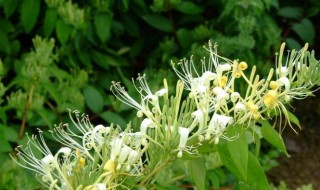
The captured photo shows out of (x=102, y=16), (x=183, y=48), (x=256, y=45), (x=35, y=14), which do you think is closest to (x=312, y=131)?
(x=256, y=45)

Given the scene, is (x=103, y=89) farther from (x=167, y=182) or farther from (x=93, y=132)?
(x=93, y=132)

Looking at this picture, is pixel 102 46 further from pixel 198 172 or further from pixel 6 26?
pixel 198 172

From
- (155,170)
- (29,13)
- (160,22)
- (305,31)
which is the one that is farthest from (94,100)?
(155,170)

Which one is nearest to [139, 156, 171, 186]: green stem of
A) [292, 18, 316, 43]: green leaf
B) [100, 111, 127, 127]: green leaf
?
[100, 111, 127, 127]: green leaf

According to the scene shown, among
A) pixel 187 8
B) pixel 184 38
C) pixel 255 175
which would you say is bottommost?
pixel 184 38

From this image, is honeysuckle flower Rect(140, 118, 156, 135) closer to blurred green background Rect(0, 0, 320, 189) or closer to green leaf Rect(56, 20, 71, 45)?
blurred green background Rect(0, 0, 320, 189)

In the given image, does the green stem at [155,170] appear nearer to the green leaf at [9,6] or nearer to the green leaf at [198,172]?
the green leaf at [198,172]

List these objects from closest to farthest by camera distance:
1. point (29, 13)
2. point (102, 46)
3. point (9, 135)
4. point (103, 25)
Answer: point (9, 135)
point (29, 13)
point (103, 25)
point (102, 46)
